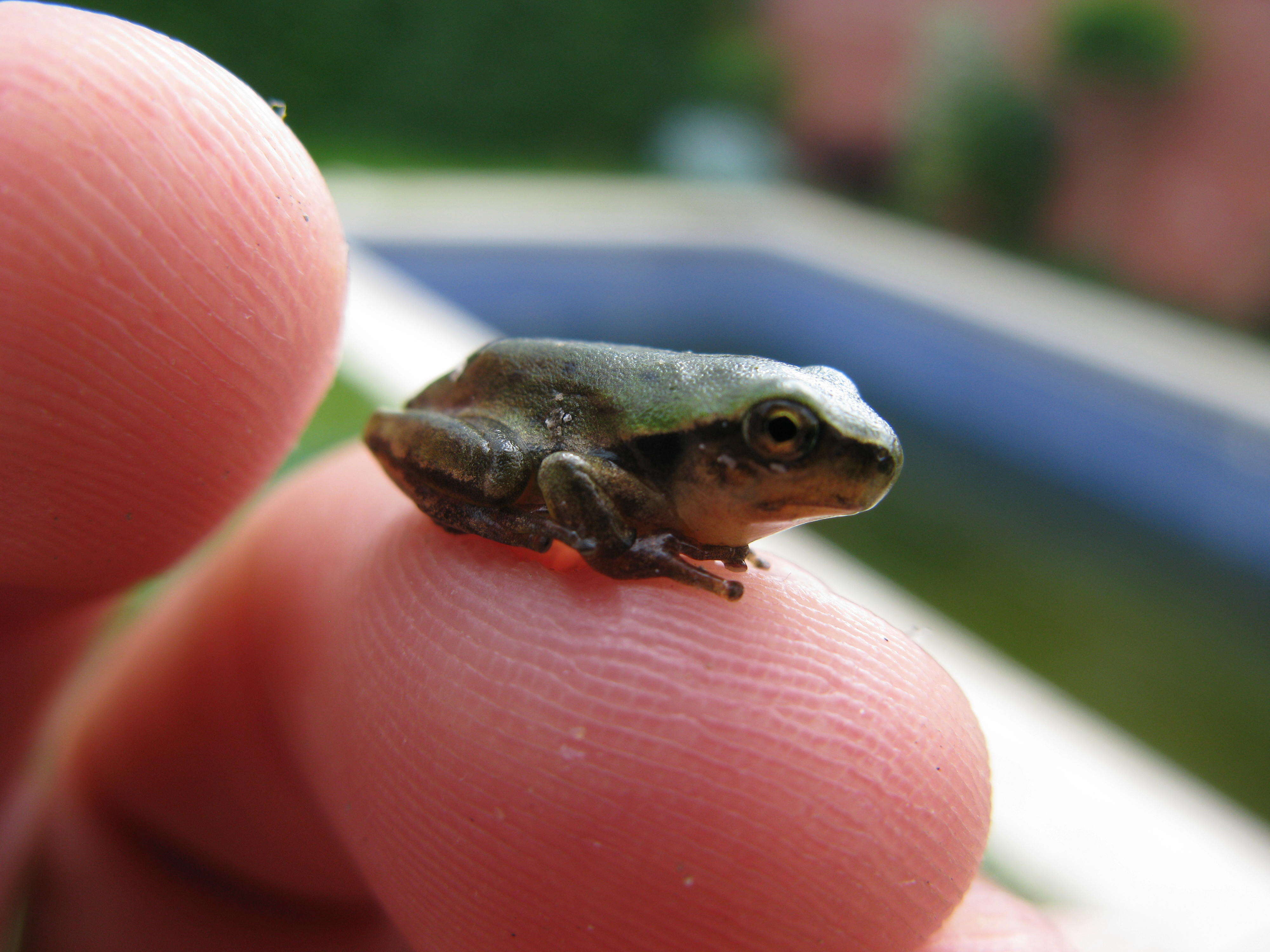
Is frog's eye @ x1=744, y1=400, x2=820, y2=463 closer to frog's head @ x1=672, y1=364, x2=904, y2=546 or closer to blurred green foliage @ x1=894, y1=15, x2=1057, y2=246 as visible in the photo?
frog's head @ x1=672, y1=364, x2=904, y2=546

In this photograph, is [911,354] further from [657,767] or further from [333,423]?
[657,767]

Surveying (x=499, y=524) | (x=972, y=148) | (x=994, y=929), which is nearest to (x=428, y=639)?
(x=499, y=524)

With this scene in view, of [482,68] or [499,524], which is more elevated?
[482,68]

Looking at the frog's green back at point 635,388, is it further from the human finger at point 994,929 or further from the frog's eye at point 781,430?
the human finger at point 994,929

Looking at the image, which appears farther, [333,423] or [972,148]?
[972,148]

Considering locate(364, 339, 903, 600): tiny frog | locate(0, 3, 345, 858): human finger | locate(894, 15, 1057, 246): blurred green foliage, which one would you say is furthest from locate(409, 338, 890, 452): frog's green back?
locate(894, 15, 1057, 246): blurred green foliage

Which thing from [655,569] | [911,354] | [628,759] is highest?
[911,354]
